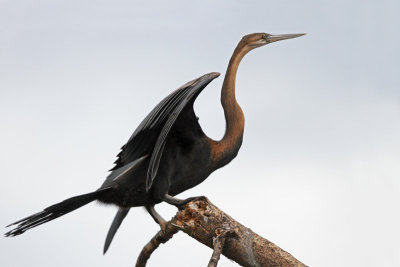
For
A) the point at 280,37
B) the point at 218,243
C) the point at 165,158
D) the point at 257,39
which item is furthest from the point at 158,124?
the point at 280,37

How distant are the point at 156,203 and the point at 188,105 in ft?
2.94

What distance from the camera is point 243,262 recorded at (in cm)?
612

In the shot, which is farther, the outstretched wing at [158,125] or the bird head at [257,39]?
the bird head at [257,39]

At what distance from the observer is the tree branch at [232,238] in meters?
6.04

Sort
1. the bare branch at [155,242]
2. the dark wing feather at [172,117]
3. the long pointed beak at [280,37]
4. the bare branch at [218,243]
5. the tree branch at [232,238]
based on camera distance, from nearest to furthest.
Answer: the bare branch at [218,243] → the tree branch at [232,238] → the dark wing feather at [172,117] → the bare branch at [155,242] → the long pointed beak at [280,37]

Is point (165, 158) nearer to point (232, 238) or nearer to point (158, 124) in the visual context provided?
point (158, 124)

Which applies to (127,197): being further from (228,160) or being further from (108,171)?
(228,160)

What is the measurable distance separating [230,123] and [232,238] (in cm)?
134

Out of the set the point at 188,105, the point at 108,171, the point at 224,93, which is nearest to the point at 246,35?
the point at 224,93

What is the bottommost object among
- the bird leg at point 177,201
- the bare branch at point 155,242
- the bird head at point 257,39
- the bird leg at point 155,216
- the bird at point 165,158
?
the bare branch at point 155,242

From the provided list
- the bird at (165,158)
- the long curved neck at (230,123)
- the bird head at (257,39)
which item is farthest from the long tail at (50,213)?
the bird head at (257,39)

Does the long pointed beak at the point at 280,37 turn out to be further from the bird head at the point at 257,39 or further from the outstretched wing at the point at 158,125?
the outstretched wing at the point at 158,125

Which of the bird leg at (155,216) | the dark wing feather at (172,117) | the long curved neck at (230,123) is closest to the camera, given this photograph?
the dark wing feather at (172,117)

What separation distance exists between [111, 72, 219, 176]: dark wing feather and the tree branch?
19.1 inches
